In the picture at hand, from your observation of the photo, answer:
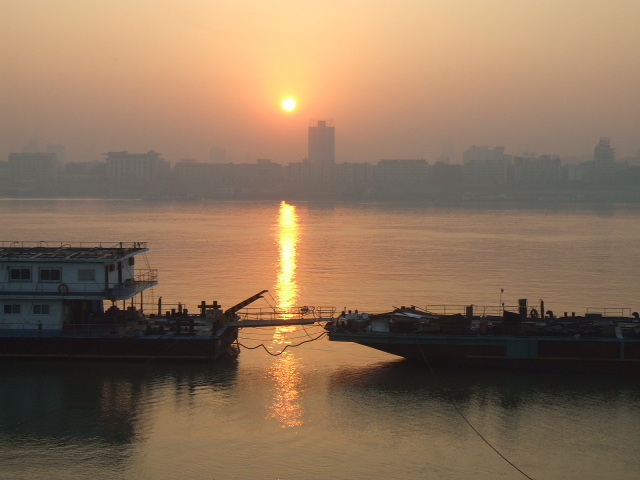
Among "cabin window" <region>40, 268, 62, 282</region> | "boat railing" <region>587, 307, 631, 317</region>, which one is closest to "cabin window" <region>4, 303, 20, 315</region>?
"cabin window" <region>40, 268, 62, 282</region>

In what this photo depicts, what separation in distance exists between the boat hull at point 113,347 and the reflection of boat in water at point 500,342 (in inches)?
120

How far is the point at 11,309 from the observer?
1903cm

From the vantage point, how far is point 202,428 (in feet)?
49.8

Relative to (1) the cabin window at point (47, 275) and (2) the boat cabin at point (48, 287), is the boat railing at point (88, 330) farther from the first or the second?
(1) the cabin window at point (47, 275)

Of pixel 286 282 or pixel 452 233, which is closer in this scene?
pixel 286 282

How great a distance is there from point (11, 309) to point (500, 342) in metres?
11.1

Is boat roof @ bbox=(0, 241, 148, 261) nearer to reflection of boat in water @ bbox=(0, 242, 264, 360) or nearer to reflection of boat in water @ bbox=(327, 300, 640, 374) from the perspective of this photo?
reflection of boat in water @ bbox=(0, 242, 264, 360)

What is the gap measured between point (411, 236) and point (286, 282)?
99.1 feet

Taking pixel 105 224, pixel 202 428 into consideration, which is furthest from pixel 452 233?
pixel 202 428

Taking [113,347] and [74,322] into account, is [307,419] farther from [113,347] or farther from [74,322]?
[74,322]

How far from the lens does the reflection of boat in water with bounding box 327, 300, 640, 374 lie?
18.3 m

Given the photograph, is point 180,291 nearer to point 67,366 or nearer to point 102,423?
point 67,366

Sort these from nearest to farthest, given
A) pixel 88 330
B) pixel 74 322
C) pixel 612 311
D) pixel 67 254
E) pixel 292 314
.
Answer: pixel 88 330, pixel 74 322, pixel 67 254, pixel 292 314, pixel 612 311

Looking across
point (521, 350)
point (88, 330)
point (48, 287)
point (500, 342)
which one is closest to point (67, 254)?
point (48, 287)
